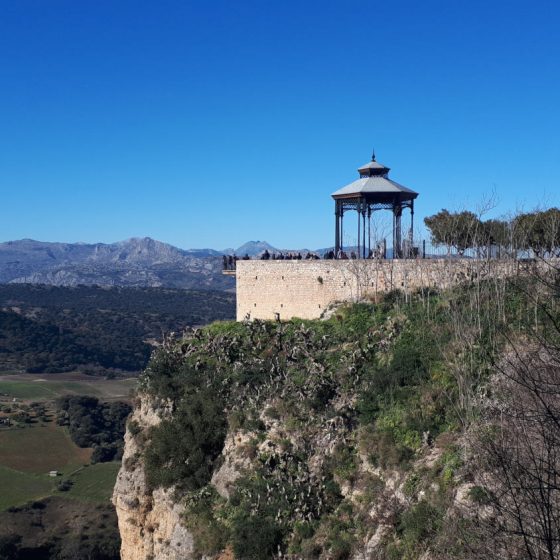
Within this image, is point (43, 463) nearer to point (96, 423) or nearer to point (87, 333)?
point (96, 423)

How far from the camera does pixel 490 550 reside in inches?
362

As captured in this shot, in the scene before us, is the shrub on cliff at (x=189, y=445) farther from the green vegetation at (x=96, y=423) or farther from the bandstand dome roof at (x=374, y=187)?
the green vegetation at (x=96, y=423)

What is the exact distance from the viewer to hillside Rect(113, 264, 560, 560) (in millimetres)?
13000

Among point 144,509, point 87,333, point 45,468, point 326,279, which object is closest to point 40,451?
point 45,468

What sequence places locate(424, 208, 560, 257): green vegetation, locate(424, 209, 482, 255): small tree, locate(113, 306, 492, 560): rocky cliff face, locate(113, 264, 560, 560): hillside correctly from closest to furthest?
1. locate(113, 264, 560, 560): hillside
2. locate(113, 306, 492, 560): rocky cliff face
3. locate(424, 208, 560, 257): green vegetation
4. locate(424, 209, 482, 255): small tree

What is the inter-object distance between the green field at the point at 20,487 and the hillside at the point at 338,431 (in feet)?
115

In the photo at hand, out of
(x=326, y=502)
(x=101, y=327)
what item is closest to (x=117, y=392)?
(x=101, y=327)

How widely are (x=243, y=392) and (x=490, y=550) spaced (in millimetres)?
10768

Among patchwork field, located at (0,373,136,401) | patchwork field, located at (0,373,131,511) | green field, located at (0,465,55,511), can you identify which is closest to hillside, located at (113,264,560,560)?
green field, located at (0,465,55,511)

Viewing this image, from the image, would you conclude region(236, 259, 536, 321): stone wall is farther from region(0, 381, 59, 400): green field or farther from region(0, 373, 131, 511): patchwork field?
region(0, 381, 59, 400): green field

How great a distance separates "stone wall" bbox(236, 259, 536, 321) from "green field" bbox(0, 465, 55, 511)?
34.9 meters

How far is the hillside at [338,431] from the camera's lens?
13000mm

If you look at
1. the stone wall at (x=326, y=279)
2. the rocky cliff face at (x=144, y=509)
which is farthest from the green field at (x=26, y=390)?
the rocky cliff face at (x=144, y=509)

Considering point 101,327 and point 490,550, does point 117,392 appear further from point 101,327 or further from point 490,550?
point 490,550
